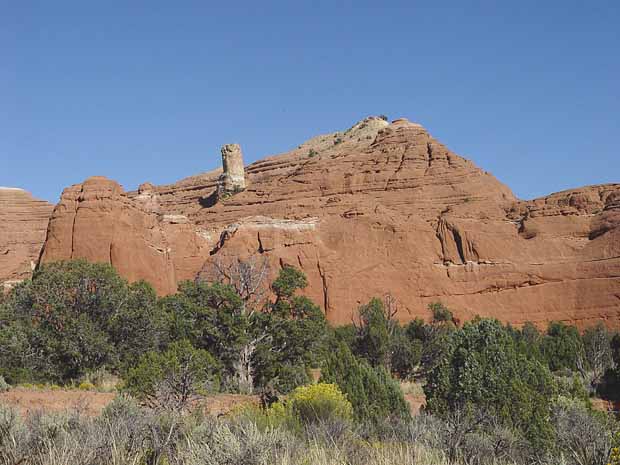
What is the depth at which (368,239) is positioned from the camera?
53.5m

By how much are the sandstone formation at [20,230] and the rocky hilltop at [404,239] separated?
7.89 feet

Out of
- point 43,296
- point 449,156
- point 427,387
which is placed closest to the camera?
point 427,387

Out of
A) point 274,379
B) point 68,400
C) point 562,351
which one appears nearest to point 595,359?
point 562,351

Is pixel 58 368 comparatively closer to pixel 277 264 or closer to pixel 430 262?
pixel 277 264

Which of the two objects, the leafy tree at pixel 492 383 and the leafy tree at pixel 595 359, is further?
the leafy tree at pixel 595 359

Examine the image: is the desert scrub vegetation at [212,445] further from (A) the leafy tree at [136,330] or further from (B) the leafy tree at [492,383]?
(A) the leafy tree at [136,330]

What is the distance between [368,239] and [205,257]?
13.6m

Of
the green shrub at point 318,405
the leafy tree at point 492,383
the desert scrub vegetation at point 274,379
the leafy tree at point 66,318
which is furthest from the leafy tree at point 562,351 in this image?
the green shrub at point 318,405

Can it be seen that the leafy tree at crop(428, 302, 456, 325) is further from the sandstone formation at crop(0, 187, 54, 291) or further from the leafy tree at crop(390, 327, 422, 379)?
the sandstone formation at crop(0, 187, 54, 291)

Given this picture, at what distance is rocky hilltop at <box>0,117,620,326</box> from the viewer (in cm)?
4559

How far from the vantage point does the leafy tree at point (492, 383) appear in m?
14.1

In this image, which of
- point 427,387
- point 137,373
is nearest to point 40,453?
point 137,373

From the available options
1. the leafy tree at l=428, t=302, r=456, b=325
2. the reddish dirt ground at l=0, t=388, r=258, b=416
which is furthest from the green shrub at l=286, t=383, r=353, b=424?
the leafy tree at l=428, t=302, r=456, b=325

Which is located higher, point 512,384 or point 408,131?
point 408,131
